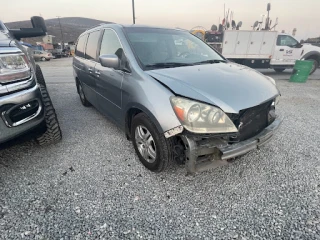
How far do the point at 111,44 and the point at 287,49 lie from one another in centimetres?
1037

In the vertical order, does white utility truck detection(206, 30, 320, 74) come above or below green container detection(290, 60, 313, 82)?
above

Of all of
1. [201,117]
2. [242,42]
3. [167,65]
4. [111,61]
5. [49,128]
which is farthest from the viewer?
[242,42]

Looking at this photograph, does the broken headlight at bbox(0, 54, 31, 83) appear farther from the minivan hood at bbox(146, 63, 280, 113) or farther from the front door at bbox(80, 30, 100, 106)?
the minivan hood at bbox(146, 63, 280, 113)

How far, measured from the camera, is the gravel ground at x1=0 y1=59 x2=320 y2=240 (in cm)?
167

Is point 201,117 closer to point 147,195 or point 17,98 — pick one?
point 147,195

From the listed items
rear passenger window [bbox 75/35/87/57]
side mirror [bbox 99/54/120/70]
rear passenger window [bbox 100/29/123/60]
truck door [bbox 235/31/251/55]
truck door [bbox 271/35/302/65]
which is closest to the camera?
side mirror [bbox 99/54/120/70]

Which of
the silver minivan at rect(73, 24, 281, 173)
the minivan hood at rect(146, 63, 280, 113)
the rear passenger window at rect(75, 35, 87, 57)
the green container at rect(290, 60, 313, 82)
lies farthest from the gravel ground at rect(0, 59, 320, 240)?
the green container at rect(290, 60, 313, 82)

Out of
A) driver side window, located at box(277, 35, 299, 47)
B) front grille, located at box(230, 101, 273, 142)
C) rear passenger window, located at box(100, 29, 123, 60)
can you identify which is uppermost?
rear passenger window, located at box(100, 29, 123, 60)

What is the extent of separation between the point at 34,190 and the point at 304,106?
19.4 ft

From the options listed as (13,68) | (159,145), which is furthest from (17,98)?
(159,145)

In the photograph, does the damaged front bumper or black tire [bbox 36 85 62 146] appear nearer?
the damaged front bumper

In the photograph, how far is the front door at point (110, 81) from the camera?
8.53ft

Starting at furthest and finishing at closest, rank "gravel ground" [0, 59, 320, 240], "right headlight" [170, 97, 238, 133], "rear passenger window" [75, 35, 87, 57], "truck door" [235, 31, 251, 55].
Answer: "truck door" [235, 31, 251, 55]
"rear passenger window" [75, 35, 87, 57]
"right headlight" [170, 97, 238, 133]
"gravel ground" [0, 59, 320, 240]

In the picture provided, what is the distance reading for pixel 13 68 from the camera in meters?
2.04
